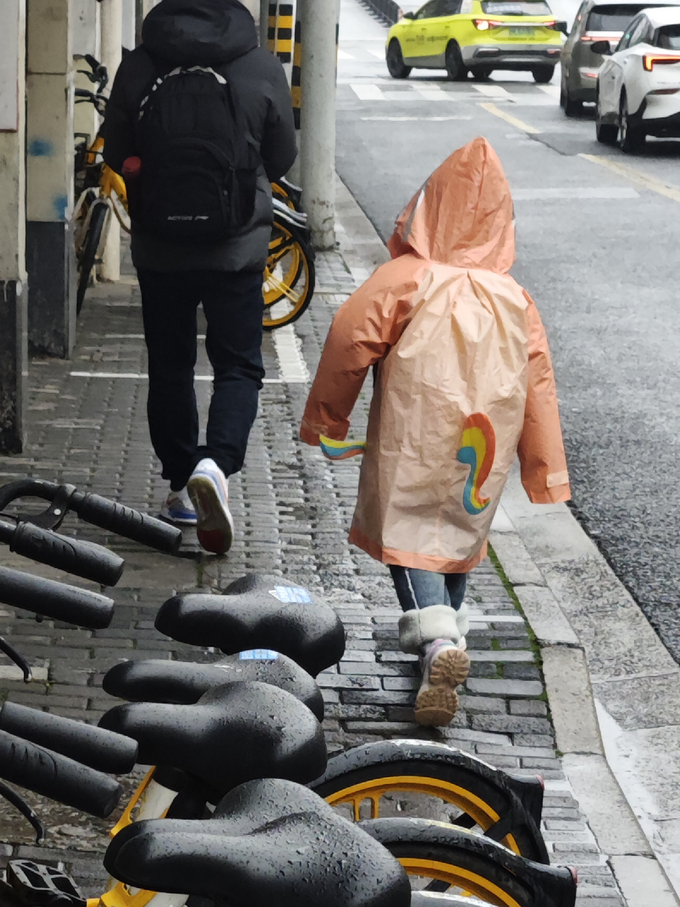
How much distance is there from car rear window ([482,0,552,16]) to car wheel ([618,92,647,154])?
33.6ft

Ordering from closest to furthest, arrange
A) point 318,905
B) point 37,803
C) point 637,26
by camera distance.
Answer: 1. point 318,905
2. point 37,803
3. point 637,26

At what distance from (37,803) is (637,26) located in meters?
20.0

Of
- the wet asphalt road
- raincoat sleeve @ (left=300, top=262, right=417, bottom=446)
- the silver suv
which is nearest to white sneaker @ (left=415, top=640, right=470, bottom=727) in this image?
raincoat sleeve @ (left=300, top=262, right=417, bottom=446)

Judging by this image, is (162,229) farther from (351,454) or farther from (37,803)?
(37,803)

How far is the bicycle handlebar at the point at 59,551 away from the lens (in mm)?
1919

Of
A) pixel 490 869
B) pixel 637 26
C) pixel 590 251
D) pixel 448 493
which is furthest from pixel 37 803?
pixel 637 26

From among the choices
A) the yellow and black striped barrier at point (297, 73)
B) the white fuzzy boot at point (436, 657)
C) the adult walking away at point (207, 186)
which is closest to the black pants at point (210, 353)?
the adult walking away at point (207, 186)

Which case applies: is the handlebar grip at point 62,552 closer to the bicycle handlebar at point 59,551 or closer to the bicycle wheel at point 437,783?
the bicycle handlebar at point 59,551

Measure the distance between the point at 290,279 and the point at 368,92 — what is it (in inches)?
814

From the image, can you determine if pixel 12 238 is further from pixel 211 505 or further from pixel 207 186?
pixel 211 505

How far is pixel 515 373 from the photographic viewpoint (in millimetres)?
4316

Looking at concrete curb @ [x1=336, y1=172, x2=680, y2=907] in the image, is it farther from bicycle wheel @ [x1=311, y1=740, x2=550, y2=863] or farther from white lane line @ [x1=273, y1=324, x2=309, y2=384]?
white lane line @ [x1=273, y1=324, x2=309, y2=384]

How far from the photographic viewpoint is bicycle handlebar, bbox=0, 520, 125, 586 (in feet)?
6.30

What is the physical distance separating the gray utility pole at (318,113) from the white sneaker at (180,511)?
678cm
